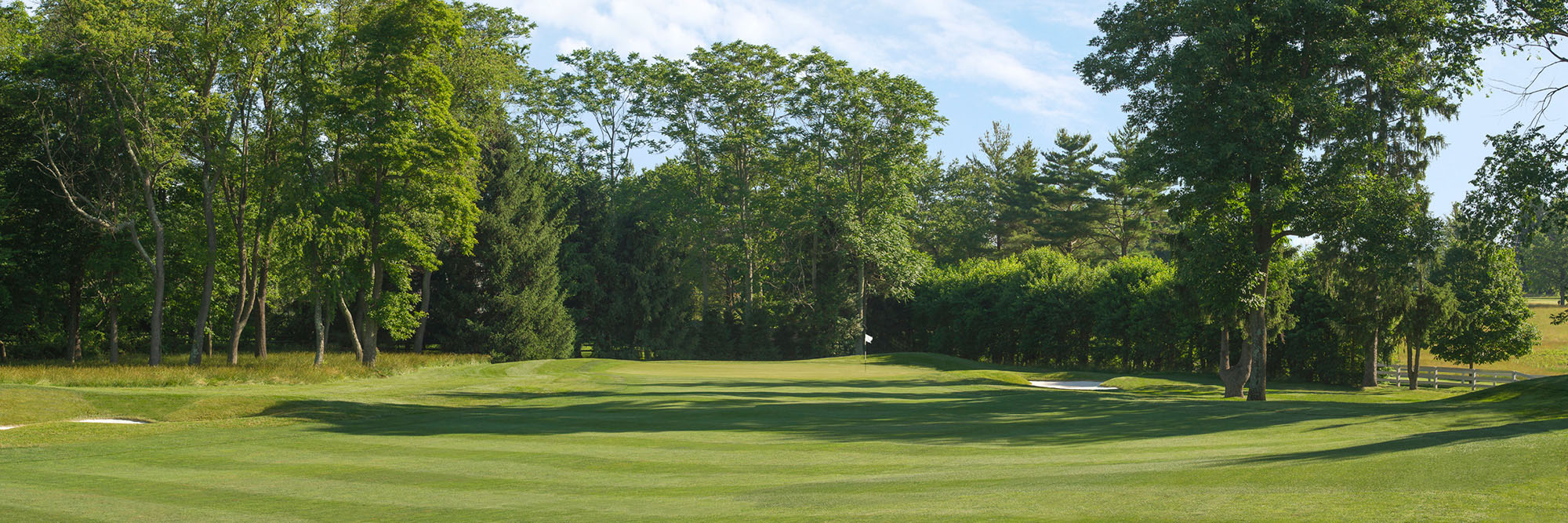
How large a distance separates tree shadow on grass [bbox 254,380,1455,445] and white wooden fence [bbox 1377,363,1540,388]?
66.3ft

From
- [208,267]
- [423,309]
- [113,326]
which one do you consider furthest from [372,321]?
[113,326]

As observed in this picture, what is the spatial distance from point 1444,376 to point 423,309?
4265 centimetres

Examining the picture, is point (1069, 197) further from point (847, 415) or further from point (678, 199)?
point (847, 415)

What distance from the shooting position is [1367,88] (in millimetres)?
26859

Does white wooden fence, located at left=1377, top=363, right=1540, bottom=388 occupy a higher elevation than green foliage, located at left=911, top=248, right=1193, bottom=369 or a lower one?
lower

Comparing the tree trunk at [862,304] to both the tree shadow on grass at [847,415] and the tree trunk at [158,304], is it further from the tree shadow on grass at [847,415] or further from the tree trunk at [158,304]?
the tree trunk at [158,304]

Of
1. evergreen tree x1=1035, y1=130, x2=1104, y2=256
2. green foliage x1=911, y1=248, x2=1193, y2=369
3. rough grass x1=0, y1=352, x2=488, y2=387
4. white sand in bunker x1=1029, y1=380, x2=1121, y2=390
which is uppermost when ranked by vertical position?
evergreen tree x1=1035, y1=130, x2=1104, y2=256

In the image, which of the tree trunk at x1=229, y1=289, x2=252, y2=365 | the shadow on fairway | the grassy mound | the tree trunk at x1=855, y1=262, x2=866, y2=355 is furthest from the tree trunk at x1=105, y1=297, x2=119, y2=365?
the grassy mound

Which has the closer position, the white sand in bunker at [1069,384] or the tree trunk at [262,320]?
the white sand in bunker at [1069,384]

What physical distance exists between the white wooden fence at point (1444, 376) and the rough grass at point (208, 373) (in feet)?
122

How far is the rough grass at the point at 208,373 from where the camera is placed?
23797mm

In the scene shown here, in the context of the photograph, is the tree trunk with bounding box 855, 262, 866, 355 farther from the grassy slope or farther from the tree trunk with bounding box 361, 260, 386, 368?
the grassy slope

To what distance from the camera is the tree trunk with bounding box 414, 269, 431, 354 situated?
41.4 m

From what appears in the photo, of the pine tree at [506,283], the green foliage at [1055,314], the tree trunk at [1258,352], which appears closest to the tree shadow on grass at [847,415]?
the tree trunk at [1258,352]
